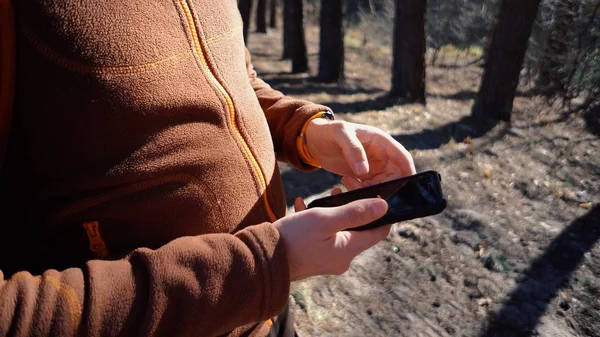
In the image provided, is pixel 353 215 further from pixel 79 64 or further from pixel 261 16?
pixel 261 16

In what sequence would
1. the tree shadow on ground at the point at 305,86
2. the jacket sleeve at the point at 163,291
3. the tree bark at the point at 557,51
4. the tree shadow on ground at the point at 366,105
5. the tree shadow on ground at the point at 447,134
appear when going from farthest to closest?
the tree shadow on ground at the point at 305,86, the tree bark at the point at 557,51, the tree shadow on ground at the point at 366,105, the tree shadow on ground at the point at 447,134, the jacket sleeve at the point at 163,291

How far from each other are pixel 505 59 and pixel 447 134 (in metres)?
1.59

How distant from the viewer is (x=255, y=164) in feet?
4.26

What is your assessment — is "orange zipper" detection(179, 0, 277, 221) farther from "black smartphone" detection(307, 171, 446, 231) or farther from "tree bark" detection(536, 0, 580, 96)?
"tree bark" detection(536, 0, 580, 96)

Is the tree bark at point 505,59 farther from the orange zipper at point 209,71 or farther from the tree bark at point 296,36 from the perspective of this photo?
the orange zipper at point 209,71

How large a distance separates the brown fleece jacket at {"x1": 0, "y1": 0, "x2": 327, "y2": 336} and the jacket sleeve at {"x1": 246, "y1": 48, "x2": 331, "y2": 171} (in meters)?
0.41

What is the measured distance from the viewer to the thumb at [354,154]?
4.76 ft

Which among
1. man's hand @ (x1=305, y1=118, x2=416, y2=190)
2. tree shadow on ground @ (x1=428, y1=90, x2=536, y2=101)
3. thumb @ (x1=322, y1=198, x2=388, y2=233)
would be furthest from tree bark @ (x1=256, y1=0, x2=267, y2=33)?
thumb @ (x1=322, y1=198, x2=388, y2=233)

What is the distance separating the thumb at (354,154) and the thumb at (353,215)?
0.32m

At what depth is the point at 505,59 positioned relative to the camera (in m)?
7.09

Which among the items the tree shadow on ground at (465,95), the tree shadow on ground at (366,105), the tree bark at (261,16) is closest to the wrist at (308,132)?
the tree shadow on ground at (366,105)

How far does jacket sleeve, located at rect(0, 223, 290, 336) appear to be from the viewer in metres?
0.87

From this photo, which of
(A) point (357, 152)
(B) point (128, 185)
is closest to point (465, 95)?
(A) point (357, 152)

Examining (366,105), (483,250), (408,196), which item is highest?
(408,196)
